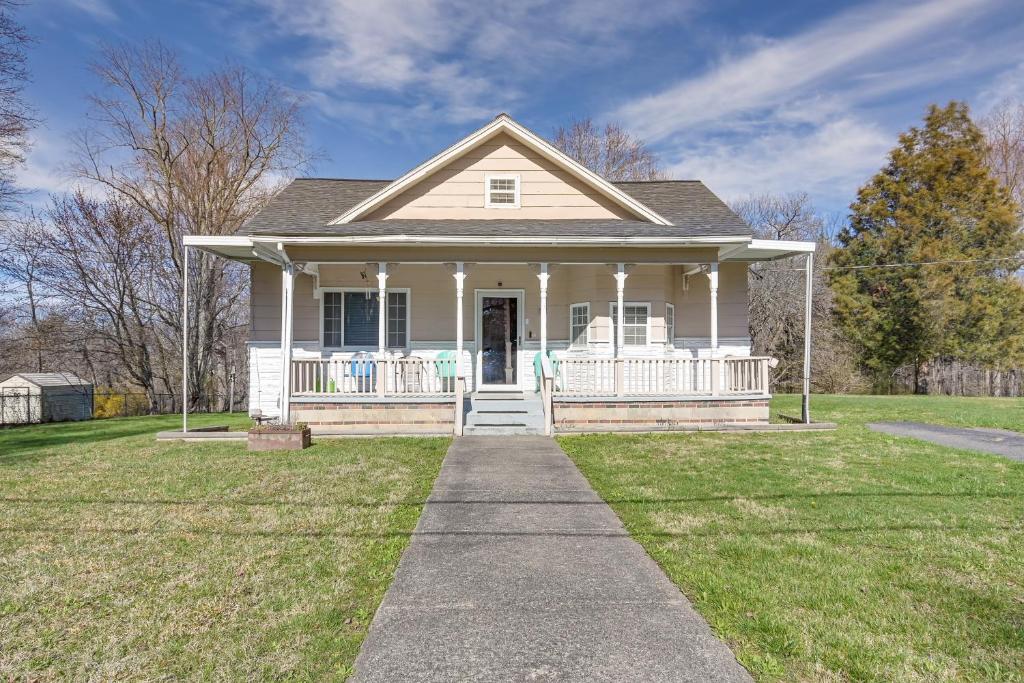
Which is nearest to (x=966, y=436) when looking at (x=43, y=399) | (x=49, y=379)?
(x=43, y=399)

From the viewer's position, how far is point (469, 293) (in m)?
12.6

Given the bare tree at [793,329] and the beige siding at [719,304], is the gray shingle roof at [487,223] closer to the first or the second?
the beige siding at [719,304]

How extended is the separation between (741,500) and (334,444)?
21.2 feet

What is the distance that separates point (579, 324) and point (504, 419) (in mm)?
3259

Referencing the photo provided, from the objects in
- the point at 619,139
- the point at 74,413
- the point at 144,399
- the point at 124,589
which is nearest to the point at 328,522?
the point at 124,589

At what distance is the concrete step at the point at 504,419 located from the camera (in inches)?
407

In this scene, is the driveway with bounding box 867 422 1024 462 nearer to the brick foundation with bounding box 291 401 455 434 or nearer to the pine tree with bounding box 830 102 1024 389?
the brick foundation with bounding box 291 401 455 434

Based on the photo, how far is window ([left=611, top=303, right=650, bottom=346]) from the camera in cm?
1239

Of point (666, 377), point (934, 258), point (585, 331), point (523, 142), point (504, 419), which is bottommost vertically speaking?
point (504, 419)

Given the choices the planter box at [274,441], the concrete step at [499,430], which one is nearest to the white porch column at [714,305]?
the concrete step at [499,430]

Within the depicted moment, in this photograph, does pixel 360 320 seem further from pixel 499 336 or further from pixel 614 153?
pixel 614 153

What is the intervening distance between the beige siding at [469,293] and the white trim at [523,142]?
129 cm

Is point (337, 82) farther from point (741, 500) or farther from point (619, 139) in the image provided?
point (741, 500)

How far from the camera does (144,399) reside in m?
19.7
